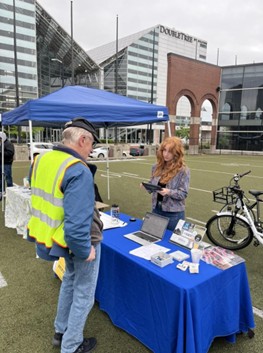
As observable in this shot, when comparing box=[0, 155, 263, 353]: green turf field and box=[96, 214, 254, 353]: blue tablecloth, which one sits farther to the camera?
box=[0, 155, 263, 353]: green turf field

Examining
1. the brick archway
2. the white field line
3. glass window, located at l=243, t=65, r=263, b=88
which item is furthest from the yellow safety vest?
glass window, located at l=243, t=65, r=263, b=88

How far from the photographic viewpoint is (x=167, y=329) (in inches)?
73.0

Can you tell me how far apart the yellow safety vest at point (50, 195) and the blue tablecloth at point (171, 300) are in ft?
2.48

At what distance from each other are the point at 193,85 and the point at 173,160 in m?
25.2

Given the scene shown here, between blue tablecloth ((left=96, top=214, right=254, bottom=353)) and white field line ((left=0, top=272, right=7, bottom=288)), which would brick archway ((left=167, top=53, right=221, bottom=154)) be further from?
blue tablecloth ((left=96, top=214, right=254, bottom=353))

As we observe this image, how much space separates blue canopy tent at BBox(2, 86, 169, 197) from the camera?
4.14 metres

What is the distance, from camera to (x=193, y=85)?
25703 millimetres

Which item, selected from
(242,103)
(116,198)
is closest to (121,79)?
(242,103)

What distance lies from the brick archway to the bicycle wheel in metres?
21.0

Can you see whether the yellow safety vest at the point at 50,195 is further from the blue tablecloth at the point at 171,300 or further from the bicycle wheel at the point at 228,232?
the bicycle wheel at the point at 228,232

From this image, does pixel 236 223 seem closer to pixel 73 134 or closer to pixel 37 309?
pixel 37 309

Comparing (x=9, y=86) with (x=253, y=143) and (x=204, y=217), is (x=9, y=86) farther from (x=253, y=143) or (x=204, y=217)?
(x=204, y=217)

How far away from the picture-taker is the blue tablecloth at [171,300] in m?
1.75

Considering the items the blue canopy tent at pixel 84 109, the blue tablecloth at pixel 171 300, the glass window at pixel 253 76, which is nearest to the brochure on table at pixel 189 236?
the blue tablecloth at pixel 171 300
